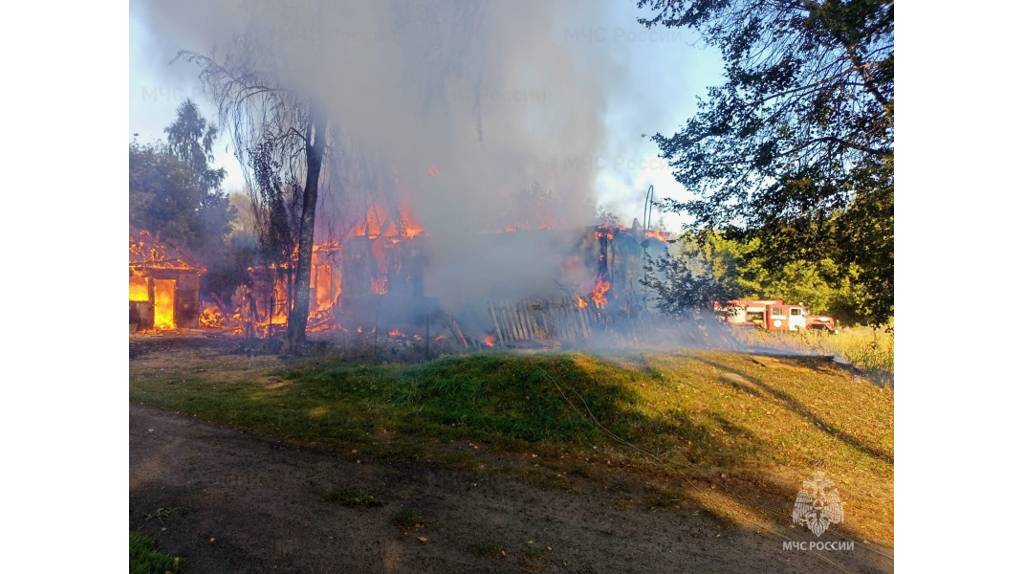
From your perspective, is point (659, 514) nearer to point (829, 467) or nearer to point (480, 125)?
point (829, 467)

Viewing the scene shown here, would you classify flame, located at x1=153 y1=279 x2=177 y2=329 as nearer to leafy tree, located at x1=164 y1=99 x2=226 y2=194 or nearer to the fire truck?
leafy tree, located at x1=164 y1=99 x2=226 y2=194

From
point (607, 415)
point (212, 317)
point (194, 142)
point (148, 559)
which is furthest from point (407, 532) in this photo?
point (194, 142)

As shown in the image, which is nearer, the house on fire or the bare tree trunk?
the house on fire

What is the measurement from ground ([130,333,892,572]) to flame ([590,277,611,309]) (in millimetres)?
1233

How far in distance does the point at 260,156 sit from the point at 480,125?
12.3ft

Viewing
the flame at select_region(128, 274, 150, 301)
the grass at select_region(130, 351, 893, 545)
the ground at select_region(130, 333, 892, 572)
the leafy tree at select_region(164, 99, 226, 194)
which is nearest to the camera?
the ground at select_region(130, 333, 892, 572)

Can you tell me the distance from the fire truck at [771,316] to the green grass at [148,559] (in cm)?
664

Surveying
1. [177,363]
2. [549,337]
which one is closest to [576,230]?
[549,337]

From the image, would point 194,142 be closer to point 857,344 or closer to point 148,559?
point 148,559

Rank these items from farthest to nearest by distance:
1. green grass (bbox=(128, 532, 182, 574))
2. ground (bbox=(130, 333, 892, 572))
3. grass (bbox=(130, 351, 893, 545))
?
grass (bbox=(130, 351, 893, 545)) → ground (bbox=(130, 333, 892, 572)) → green grass (bbox=(128, 532, 182, 574))

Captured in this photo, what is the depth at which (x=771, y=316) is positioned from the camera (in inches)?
239

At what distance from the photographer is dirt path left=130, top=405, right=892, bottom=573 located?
→ 139 inches

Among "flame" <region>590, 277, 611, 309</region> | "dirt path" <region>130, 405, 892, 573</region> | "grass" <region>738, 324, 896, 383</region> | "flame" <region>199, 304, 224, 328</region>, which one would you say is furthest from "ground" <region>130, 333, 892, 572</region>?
"flame" <region>590, 277, 611, 309</region>

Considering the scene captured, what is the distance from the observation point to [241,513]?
4020mm
